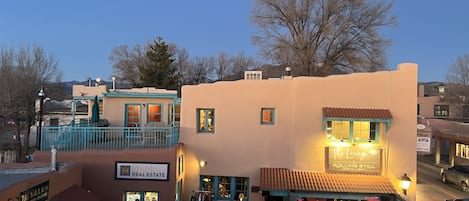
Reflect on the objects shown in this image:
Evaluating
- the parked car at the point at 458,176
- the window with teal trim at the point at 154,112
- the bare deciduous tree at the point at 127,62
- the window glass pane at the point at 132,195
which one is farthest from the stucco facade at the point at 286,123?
the bare deciduous tree at the point at 127,62

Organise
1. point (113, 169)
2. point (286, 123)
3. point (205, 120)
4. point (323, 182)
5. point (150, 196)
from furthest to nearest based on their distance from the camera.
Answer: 1. point (205, 120)
2. point (286, 123)
3. point (323, 182)
4. point (150, 196)
5. point (113, 169)

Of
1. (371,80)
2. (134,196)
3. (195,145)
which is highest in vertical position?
(371,80)

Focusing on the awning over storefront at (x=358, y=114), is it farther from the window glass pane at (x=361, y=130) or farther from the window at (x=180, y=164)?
the window at (x=180, y=164)

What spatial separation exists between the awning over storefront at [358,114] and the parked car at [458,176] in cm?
894

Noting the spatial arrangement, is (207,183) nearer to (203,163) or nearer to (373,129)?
(203,163)

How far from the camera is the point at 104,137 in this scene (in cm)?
1374

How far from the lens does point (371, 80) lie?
573 inches

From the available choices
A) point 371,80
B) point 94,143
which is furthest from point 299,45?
point 94,143

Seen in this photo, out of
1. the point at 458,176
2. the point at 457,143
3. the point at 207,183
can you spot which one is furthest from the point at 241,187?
the point at 457,143

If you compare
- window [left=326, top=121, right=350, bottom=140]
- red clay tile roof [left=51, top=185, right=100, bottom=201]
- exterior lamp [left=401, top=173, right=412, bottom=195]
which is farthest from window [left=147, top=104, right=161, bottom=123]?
exterior lamp [left=401, top=173, right=412, bottom=195]

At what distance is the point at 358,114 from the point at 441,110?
139ft

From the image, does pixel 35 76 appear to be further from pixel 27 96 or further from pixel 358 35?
pixel 358 35

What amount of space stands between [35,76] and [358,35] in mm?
24640

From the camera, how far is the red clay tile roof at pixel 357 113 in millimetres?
14000
